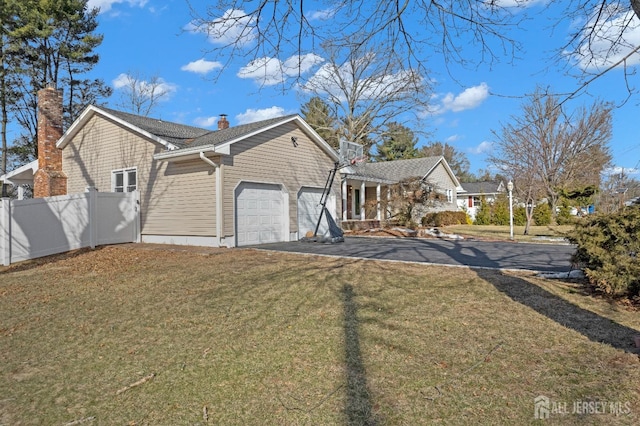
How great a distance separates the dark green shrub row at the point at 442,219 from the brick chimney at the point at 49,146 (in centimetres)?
2038

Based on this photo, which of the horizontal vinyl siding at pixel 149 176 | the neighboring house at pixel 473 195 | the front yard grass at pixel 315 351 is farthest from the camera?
the neighboring house at pixel 473 195

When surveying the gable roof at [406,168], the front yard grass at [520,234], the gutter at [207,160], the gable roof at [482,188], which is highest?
the gable roof at [406,168]

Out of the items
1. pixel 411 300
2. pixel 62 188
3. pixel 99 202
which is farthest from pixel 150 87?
pixel 411 300

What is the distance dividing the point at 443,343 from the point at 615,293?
3.14 m

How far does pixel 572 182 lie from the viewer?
28.7 meters

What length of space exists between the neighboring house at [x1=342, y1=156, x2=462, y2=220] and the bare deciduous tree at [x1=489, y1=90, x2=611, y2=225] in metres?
4.60

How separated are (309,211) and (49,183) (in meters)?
10.3

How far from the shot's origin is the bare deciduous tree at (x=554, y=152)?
23.1 m

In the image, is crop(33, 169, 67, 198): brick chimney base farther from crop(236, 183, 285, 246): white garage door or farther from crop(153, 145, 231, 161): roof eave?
crop(236, 183, 285, 246): white garage door

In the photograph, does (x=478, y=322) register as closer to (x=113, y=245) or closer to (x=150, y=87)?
(x=113, y=245)

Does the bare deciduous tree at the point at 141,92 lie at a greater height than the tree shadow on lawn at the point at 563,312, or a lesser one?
greater

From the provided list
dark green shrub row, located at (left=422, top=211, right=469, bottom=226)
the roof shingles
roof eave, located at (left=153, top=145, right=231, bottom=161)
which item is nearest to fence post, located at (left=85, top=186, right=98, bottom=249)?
roof eave, located at (left=153, top=145, right=231, bottom=161)

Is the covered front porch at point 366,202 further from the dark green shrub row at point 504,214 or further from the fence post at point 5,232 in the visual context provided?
the fence post at point 5,232

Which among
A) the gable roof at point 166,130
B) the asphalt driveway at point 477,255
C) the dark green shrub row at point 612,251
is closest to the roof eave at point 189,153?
the gable roof at point 166,130
